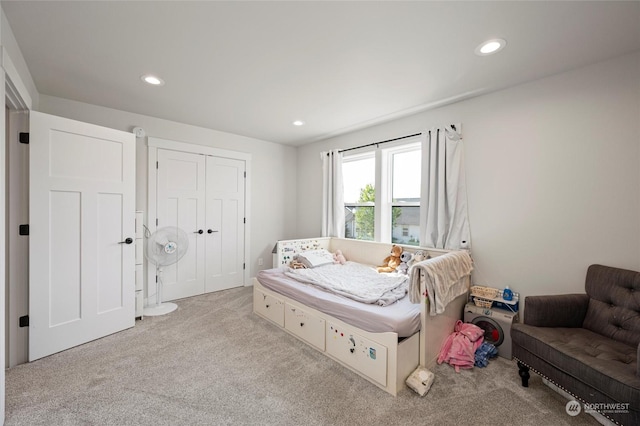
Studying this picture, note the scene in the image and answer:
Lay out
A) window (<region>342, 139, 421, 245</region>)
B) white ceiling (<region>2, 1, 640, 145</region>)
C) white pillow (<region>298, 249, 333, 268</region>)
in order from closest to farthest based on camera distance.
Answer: white ceiling (<region>2, 1, 640, 145</region>) → white pillow (<region>298, 249, 333, 268</region>) → window (<region>342, 139, 421, 245</region>)

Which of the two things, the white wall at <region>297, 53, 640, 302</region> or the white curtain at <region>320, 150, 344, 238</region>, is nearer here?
the white wall at <region>297, 53, 640, 302</region>

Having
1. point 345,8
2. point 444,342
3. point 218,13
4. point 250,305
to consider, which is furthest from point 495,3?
point 250,305

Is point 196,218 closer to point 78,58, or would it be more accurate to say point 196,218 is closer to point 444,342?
point 78,58

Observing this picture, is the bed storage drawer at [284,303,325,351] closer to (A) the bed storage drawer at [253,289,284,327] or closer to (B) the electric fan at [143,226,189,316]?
(A) the bed storage drawer at [253,289,284,327]

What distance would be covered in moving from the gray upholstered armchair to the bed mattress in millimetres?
780

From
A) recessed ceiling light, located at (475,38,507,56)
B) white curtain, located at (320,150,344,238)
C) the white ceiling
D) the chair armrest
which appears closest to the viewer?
the white ceiling

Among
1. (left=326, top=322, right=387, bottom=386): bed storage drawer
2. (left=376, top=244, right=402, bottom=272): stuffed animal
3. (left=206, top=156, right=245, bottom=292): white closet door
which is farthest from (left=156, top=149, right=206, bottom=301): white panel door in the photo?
(left=376, top=244, right=402, bottom=272): stuffed animal

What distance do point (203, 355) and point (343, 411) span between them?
1.32m

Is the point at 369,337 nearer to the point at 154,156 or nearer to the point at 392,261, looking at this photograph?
the point at 392,261

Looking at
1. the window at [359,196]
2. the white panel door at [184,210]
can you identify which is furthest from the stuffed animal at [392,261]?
the white panel door at [184,210]

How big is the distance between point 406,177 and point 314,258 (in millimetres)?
1629

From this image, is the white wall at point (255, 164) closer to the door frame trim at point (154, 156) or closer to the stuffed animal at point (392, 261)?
the door frame trim at point (154, 156)

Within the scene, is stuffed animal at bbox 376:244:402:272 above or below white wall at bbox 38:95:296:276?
below

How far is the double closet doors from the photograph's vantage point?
3.62 metres
